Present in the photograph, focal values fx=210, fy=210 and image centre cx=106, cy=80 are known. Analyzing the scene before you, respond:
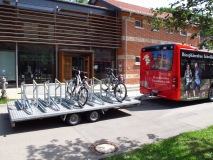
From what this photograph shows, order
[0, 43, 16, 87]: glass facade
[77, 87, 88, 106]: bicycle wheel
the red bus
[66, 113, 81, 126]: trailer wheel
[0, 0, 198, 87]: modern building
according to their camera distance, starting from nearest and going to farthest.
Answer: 1. [66, 113, 81, 126]: trailer wheel
2. [77, 87, 88, 106]: bicycle wheel
3. the red bus
4. [0, 0, 198, 87]: modern building
5. [0, 43, 16, 87]: glass facade

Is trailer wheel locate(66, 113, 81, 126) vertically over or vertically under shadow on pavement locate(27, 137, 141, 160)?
over

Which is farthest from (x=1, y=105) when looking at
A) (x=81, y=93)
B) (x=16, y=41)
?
(x=16, y=41)

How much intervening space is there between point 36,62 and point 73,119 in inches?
401

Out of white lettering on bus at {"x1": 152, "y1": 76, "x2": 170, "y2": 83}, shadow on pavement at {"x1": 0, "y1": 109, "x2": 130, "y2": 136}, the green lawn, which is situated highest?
white lettering on bus at {"x1": 152, "y1": 76, "x2": 170, "y2": 83}

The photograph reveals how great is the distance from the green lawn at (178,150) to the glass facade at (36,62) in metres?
12.5

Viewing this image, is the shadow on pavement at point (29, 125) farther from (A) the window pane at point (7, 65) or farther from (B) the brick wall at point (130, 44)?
(B) the brick wall at point (130, 44)

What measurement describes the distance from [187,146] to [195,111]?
15.2 feet

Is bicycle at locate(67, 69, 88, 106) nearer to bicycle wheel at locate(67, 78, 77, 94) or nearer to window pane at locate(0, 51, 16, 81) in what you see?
bicycle wheel at locate(67, 78, 77, 94)

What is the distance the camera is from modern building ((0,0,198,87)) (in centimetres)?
1418

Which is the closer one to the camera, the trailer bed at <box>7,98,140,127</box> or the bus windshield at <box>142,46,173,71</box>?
the trailer bed at <box>7,98,140,127</box>

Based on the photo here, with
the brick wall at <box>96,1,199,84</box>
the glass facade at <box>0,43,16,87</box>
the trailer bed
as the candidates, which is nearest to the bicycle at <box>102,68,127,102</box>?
the trailer bed

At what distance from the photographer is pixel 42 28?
14.7m

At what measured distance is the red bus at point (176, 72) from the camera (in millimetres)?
9141

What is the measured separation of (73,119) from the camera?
6500mm
